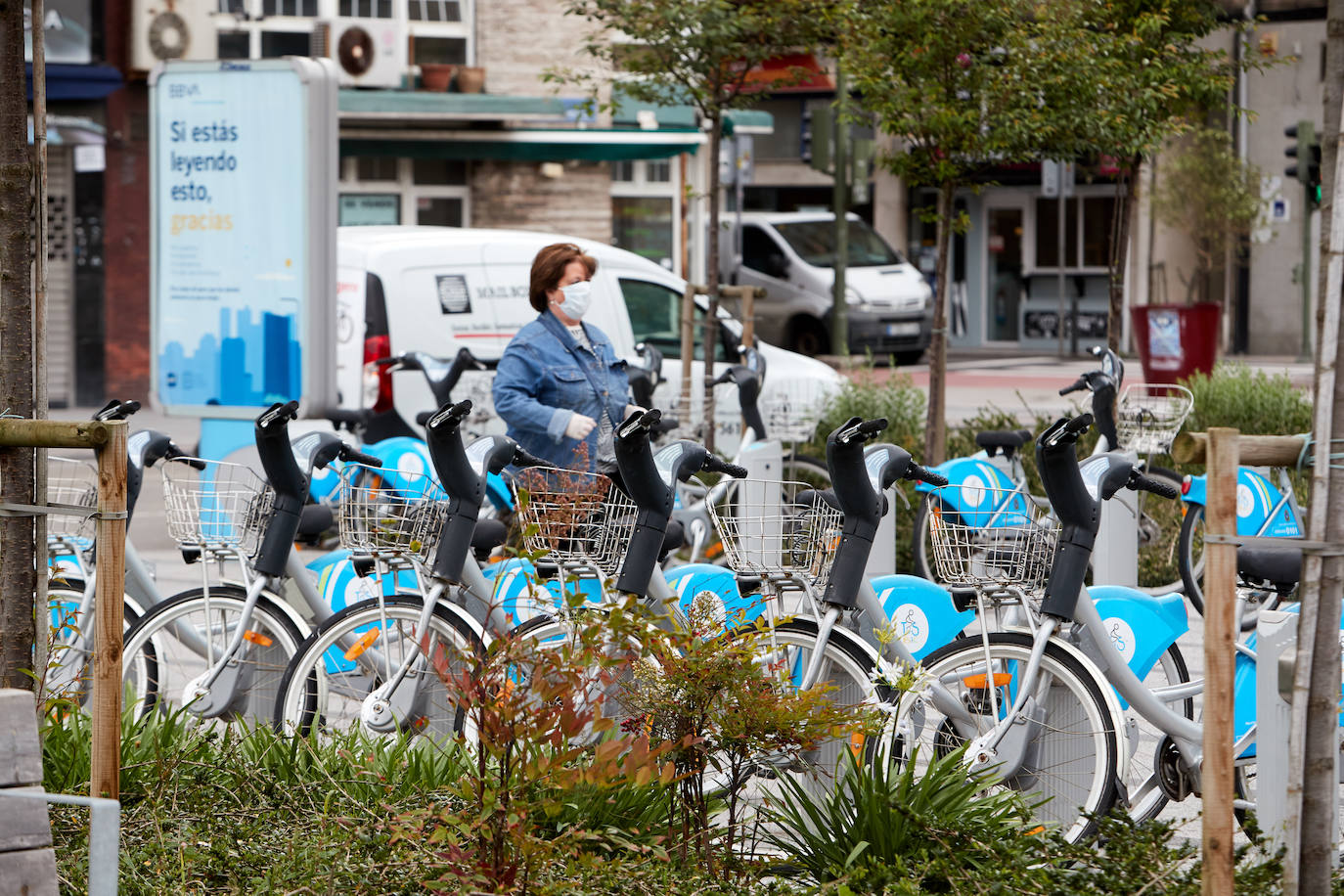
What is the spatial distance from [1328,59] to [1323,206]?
0.27 meters

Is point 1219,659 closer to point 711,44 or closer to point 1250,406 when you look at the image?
point 711,44

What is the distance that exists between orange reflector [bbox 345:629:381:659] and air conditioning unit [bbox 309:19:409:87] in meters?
17.2

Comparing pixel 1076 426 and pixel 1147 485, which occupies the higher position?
pixel 1076 426

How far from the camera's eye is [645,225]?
80.5 feet

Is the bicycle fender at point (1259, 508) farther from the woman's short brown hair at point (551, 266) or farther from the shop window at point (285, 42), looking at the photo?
the shop window at point (285, 42)

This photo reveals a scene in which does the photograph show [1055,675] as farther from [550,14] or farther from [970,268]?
[970,268]

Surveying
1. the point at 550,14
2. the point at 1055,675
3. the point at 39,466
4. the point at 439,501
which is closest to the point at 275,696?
the point at 439,501

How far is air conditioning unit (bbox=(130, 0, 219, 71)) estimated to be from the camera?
20.1m

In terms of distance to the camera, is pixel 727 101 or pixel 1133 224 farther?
pixel 1133 224

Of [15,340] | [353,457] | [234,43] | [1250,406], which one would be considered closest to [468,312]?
[1250,406]

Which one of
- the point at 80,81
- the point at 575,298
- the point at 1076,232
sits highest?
the point at 80,81

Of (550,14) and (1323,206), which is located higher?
(550,14)

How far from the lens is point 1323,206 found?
11.1 ft

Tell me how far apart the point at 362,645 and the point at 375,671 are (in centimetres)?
14
